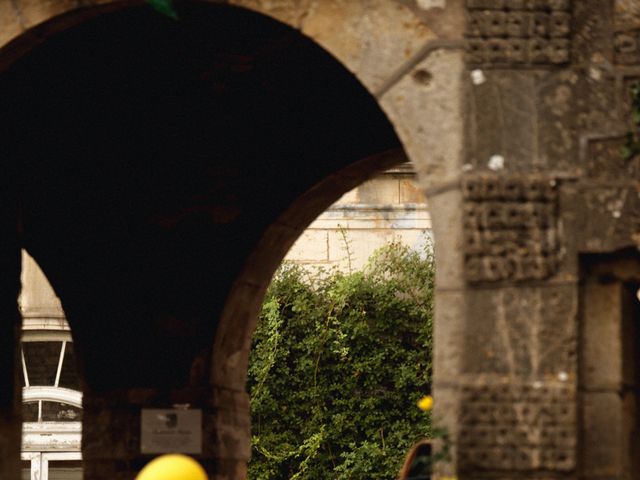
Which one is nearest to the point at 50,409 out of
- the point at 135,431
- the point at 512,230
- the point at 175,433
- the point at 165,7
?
the point at 135,431

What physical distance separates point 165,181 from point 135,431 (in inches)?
55.1

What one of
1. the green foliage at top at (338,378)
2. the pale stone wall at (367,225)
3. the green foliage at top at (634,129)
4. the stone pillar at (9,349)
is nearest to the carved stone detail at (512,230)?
the green foliage at top at (634,129)

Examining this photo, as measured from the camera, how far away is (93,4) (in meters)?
6.19

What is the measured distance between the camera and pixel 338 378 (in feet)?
58.1

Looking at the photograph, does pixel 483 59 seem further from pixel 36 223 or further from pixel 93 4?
pixel 36 223

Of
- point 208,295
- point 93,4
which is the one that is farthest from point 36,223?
point 93,4

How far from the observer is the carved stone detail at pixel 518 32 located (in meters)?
5.85

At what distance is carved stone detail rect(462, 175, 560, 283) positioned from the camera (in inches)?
226

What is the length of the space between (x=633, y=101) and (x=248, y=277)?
13.8 feet

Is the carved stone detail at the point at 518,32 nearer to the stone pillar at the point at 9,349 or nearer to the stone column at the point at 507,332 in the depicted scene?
the stone column at the point at 507,332

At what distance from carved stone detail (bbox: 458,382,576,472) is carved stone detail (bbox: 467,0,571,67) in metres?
1.11

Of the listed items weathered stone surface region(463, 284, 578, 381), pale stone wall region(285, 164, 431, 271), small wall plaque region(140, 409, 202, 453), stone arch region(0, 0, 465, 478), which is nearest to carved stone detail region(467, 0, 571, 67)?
stone arch region(0, 0, 465, 478)

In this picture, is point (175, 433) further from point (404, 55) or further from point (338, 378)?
point (338, 378)

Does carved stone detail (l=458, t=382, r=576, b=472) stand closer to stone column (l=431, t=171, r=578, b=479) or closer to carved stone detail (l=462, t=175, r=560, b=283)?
stone column (l=431, t=171, r=578, b=479)
